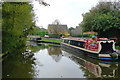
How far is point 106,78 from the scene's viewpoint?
5691 millimetres

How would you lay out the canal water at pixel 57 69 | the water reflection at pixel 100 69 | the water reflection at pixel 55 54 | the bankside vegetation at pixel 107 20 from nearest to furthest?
the canal water at pixel 57 69, the water reflection at pixel 100 69, the water reflection at pixel 55 54, the bankside vegetation at pixel 107 20

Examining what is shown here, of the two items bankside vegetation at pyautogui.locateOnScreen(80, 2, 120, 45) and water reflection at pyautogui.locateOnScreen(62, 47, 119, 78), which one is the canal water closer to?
water reflection at pyautogui.locateOnScreen(62, 47, 119, 78)

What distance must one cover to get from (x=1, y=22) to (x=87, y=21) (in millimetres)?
12424

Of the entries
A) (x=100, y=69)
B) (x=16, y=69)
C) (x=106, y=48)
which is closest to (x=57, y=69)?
(x=16, y=69)

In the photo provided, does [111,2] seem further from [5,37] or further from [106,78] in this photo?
[5,37]

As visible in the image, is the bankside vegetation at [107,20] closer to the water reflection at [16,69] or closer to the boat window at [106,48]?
the boat window at [106,48]

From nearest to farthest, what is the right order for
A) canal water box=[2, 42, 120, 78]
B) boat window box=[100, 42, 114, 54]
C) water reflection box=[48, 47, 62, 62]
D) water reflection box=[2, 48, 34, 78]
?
water reflection box=[2, 48, 34, 78]
canal water box=[2, 42, 120, 78]
boat window box=[100, 42, 114, 54]
water reflection box=[48, 47, 62, 62]

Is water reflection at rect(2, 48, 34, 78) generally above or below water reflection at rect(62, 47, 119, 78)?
above

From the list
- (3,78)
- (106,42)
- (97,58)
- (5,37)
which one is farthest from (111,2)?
(3,78)

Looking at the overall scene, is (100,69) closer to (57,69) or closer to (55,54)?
(57,69)

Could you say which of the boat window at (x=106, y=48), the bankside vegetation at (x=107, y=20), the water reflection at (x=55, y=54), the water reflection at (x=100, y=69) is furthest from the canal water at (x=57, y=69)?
the bankside vegetation at (x=107, y=20)

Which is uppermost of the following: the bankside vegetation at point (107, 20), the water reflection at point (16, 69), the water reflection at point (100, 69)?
the bankside vegetation at point (107, 20)

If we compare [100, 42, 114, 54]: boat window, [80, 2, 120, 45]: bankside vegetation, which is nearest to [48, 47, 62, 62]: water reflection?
[100, 42, 114, 54]: boat window

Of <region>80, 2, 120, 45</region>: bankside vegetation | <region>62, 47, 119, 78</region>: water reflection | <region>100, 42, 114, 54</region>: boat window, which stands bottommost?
<region>62, 47, 119, 78</region>: water reflection
